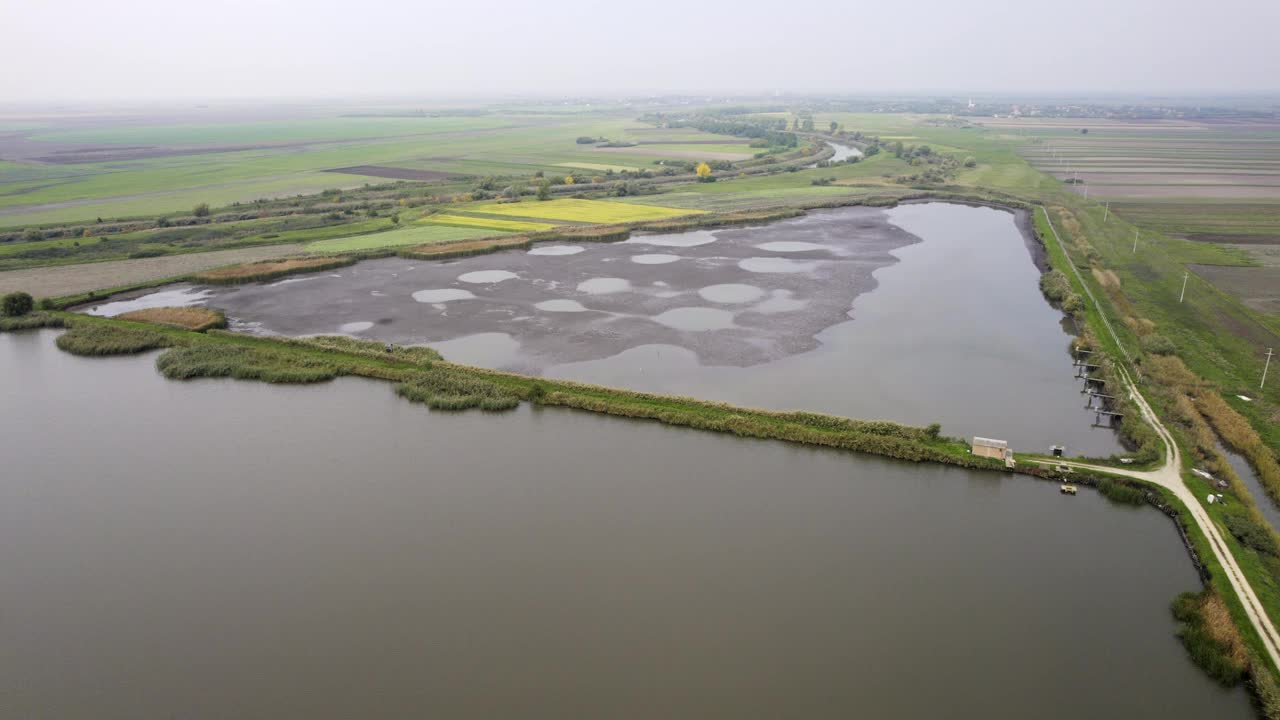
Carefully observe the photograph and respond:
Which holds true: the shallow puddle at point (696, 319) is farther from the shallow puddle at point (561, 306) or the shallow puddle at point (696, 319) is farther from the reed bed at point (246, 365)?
the reed bed at point (246, 365)

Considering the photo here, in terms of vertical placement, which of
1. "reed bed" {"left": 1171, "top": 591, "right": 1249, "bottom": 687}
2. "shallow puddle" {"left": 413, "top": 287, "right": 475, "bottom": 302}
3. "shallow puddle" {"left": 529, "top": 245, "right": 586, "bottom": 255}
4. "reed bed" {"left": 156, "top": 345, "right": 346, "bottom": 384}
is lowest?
"reed bed" {"left": 1171, "top": 591, "right": 1249, "bottom": 687}

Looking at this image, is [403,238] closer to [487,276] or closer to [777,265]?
[487,276]

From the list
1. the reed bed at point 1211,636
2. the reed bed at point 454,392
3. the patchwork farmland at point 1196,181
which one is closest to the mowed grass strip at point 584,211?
the reed bed at point 454,392

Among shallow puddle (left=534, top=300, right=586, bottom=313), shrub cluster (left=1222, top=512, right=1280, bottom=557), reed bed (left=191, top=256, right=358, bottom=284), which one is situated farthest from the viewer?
reed bed (left=191, top=256, right=358, bottom=284)

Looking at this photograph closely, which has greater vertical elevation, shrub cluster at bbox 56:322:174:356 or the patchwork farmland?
the patchwork farmland

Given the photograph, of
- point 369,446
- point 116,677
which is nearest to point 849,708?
point 116,677

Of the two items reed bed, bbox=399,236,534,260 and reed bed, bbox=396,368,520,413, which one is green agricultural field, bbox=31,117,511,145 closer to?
reed bed, bbox=399,236,534,260

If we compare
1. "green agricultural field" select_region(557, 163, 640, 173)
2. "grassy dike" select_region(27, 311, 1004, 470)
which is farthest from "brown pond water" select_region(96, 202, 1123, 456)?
"green agricultural field" select_region(557, 163, 640, 173)
